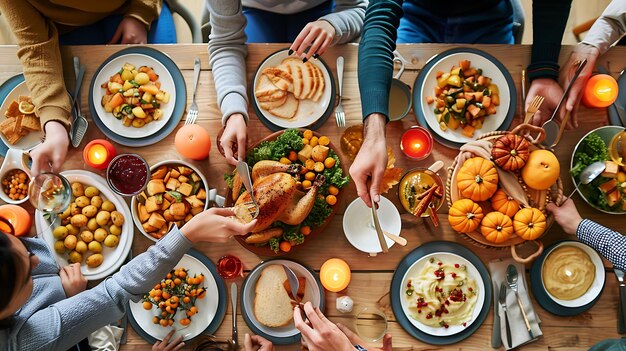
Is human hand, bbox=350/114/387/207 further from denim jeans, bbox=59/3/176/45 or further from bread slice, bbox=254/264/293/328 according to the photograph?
denim jeans, bbox=59/3/176/45

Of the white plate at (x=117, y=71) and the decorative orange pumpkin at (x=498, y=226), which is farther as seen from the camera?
the white plate at (x=117, y=71)

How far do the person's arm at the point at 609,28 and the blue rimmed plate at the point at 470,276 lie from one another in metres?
0.93

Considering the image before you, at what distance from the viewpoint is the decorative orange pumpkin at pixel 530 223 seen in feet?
4.85

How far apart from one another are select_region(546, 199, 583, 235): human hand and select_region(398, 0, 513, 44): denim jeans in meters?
0.80

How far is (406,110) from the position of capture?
1.66m

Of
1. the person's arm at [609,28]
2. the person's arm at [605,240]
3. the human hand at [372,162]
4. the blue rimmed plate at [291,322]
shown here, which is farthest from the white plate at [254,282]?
the person's arm at [609,28]

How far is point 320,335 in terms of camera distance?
4.54 feet

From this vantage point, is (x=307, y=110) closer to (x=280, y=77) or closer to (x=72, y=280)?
(x=280, y=77)

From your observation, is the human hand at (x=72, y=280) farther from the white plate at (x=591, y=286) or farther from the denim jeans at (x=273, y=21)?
the white plate at (x=591, y=286)

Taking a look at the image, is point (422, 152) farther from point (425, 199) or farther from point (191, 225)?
point (191, 225)

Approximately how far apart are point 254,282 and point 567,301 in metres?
1.16

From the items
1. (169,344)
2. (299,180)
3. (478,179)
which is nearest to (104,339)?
(169,344)

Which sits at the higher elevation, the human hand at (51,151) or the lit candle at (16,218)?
the human hand at (51,151)

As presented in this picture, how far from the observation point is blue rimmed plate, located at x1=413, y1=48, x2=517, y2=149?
5.48 feet
